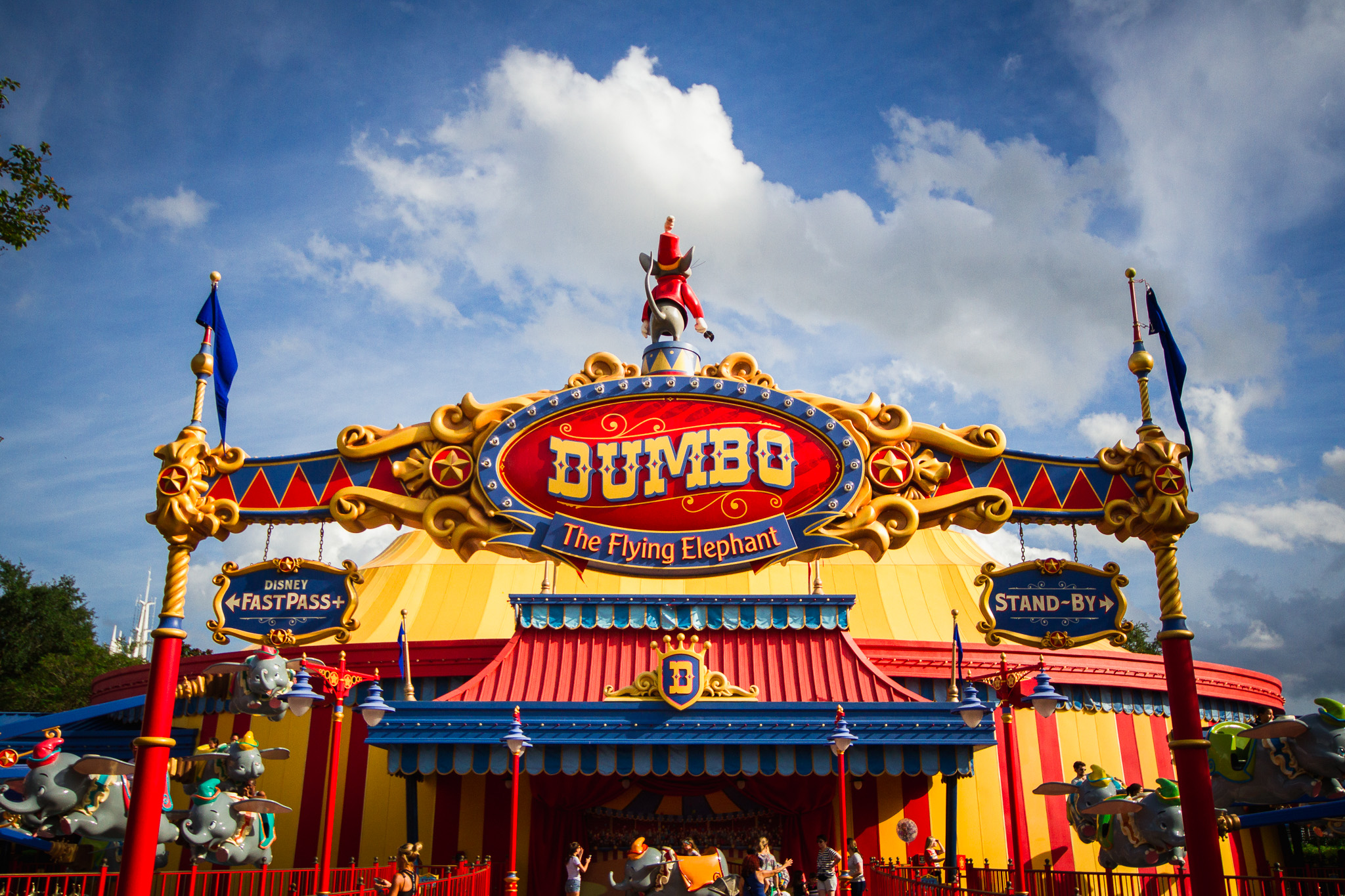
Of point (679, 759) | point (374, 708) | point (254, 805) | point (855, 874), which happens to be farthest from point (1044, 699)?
point (254, 805)

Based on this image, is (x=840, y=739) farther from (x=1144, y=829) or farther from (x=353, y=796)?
(x=353, y=796)

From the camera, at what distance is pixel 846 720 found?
575 inches

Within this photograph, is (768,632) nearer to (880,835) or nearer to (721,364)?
(880,835)

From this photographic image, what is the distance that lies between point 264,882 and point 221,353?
241 inches

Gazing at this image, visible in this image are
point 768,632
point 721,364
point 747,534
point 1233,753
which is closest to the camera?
point 747,534

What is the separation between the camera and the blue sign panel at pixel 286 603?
9969 mm

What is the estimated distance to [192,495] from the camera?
10.6m

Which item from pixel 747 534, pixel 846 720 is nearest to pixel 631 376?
pixel 747 534

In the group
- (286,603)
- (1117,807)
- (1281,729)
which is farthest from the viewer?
(1117,807)

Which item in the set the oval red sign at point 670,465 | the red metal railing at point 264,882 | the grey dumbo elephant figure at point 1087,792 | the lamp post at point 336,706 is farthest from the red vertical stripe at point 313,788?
the grey dumbo elephant figure at point 1087,792

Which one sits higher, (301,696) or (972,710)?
(301,696)

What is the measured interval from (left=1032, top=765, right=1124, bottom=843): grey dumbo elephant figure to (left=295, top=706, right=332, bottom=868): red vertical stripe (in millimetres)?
12857

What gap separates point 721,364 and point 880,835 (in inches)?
407

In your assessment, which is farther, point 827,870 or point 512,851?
point 827,870
